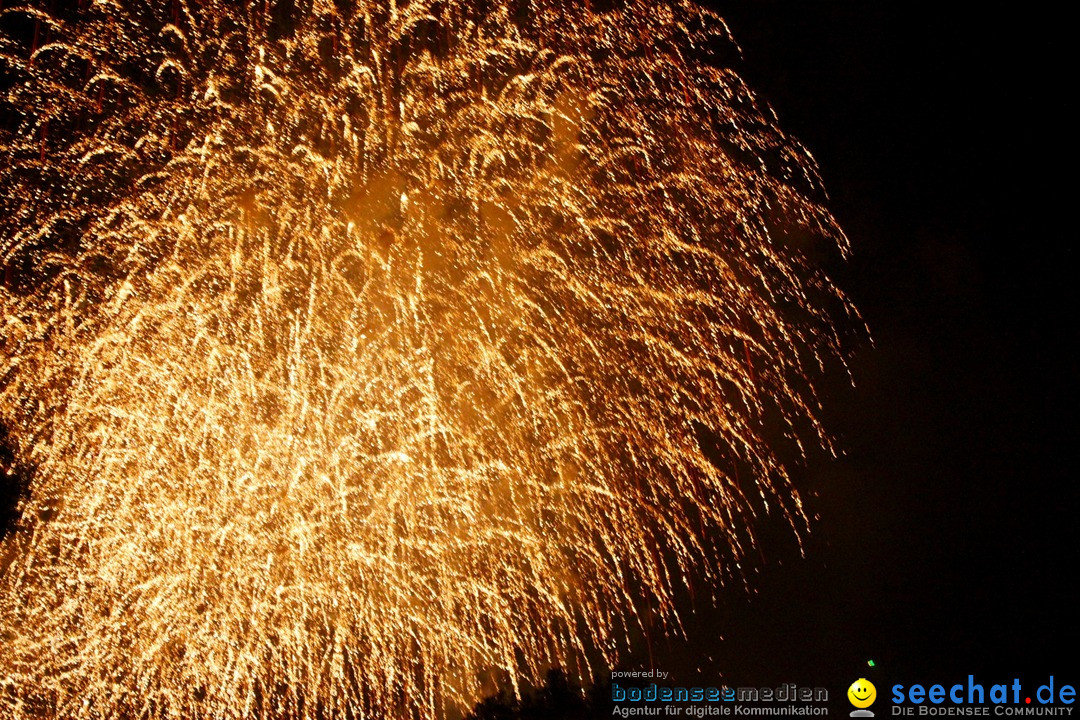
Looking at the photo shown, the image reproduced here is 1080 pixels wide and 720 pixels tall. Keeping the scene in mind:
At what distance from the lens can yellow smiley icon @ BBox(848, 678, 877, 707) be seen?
11.1m

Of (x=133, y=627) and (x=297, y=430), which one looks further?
(x=133, y=627)

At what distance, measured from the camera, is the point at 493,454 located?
21.9 ft

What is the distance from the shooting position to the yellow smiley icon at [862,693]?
36.4 feet

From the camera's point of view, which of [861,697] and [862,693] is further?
[862,693]

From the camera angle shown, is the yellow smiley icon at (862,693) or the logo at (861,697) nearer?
the logo at (861,697)

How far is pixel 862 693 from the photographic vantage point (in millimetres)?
11414

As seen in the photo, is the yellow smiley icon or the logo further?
the yellow smiley icon

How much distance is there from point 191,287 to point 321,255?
1236mm

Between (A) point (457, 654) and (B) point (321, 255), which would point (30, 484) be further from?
(A) point (457, 654)

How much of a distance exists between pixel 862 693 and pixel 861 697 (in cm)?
18

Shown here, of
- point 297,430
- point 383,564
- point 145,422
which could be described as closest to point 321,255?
point 297,430

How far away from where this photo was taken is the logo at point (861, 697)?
35.6 ft

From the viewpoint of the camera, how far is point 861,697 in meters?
11.3

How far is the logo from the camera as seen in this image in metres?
10.8
